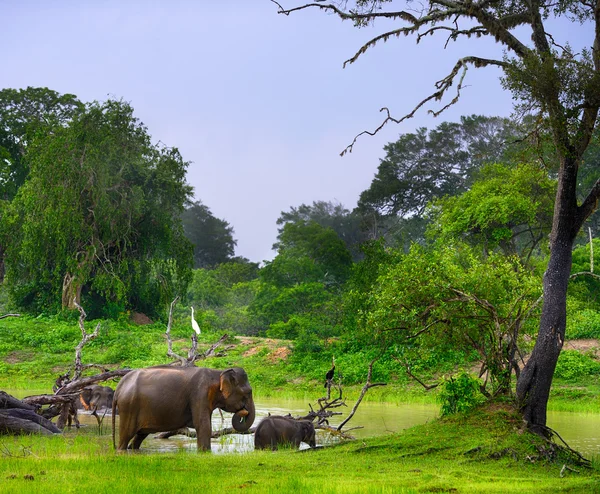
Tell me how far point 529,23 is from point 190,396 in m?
9.70

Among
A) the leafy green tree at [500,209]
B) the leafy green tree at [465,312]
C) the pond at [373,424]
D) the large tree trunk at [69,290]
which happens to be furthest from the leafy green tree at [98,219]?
the leafy green tree at [465,312]

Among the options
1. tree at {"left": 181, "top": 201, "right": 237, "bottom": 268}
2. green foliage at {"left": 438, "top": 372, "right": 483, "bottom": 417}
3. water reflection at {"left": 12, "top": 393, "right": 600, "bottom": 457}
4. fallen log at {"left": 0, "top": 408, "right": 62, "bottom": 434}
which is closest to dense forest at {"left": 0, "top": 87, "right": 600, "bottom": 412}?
water reflection at {"left": 12, "top": 393, "right": 600, "bottom": 457}

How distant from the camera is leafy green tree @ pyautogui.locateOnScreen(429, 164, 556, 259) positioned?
134ft

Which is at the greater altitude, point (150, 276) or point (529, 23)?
point (529, 23)

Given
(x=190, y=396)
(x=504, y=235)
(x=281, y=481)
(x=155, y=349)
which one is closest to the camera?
(x=281, y=481)

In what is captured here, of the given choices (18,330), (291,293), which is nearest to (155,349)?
(18,330)

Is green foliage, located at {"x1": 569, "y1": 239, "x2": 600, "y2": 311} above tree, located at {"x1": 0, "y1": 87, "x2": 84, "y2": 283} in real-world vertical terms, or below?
below

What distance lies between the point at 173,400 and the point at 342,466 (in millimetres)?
3469

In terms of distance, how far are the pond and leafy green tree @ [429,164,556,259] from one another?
1972cm

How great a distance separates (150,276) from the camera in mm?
42094

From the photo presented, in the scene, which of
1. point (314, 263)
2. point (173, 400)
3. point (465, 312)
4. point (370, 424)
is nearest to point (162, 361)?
point (370, 424)

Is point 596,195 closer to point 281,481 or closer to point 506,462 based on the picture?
point 506,462

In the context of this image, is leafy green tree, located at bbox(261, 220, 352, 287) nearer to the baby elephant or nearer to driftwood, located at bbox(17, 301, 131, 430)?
driftwood, located at bbox(17, 301, 131, 430)

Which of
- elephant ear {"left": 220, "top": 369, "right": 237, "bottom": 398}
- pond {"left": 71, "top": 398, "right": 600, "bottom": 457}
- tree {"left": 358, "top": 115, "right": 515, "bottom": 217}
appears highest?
tree {"left": 358, "top": 115, "right": 515, "bottom": 217}
